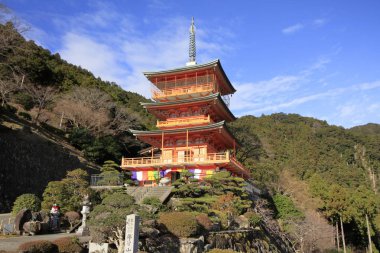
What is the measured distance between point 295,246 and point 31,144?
25355 mm

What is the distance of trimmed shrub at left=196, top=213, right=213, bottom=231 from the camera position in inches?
714

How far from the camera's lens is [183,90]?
3316 cm

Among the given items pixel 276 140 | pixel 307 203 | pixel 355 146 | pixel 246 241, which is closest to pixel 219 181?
pixel 246 241

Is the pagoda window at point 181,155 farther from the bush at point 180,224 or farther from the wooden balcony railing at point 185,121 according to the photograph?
the bush at point 180,224

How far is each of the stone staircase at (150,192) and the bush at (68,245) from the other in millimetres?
9823

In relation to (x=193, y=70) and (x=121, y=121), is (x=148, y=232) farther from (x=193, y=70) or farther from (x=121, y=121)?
(x=121, y=121)


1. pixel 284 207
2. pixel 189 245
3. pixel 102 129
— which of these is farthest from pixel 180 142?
pixel 189 245

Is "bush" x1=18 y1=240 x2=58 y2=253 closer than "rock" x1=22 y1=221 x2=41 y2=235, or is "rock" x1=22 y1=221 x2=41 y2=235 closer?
"bush" x1=18 y1=240 x2=58 y2=253

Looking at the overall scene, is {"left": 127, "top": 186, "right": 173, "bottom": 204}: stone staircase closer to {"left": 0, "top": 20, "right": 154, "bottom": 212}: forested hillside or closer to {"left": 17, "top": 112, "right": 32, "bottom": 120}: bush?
{"left": 0, "top": 20, "right": 154, "bottom": 212}: forested hillside

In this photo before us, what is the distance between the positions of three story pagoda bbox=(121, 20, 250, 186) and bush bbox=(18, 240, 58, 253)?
1521 cm

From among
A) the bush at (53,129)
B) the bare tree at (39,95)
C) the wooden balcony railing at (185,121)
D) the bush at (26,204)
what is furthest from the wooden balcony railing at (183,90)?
the bush at (26,204)

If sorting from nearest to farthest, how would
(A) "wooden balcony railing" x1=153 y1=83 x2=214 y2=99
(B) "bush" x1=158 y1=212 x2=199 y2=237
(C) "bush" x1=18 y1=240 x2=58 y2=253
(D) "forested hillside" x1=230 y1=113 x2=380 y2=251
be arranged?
(C) "bush" x1=18 y1=240 x2=58 y2=253, (B) "bush" x1=158 y1=212 x2=199 y2=237, (A) "wooden balcony railing" x1=153 y1=83 x2=214 y2=99, (D) "forested hillside" x1=230 y1=113 x2=380 y2=251

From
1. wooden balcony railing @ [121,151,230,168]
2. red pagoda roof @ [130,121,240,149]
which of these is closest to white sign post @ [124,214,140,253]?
wooden balcony railing @ [121,151,230,168]

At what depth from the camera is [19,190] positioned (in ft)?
80.2
